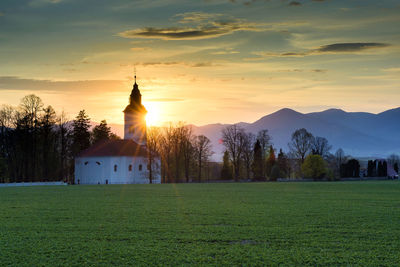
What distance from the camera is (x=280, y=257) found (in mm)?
12484

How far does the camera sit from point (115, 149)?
97.8m

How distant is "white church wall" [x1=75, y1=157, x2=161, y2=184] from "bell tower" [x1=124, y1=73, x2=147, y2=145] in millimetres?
8075

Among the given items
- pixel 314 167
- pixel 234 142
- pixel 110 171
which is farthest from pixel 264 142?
pixel 110 171

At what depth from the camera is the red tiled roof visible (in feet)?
318

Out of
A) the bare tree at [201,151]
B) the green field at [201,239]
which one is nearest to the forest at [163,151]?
the bare tree at [201,151]

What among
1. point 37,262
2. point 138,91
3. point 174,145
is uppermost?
point 138,91

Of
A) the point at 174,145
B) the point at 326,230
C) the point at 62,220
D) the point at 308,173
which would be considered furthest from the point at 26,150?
the point at 326,230

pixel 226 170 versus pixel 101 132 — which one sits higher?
pixel 101 132

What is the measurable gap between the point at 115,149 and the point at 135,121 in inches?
392

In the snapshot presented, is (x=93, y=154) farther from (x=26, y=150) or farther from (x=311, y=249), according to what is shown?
(x=311, y=249)

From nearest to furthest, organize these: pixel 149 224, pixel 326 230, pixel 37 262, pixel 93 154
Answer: pixel 37 262 → pixel 326 230 → pixel 149 224 → pixel 93 154

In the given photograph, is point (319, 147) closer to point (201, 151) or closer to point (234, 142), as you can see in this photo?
point (234, 142)

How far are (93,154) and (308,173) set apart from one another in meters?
41.2

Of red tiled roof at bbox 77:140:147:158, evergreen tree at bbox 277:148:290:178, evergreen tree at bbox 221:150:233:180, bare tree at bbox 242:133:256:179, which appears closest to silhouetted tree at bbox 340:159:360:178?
evergreen tree at bbox 277:148:290:178
